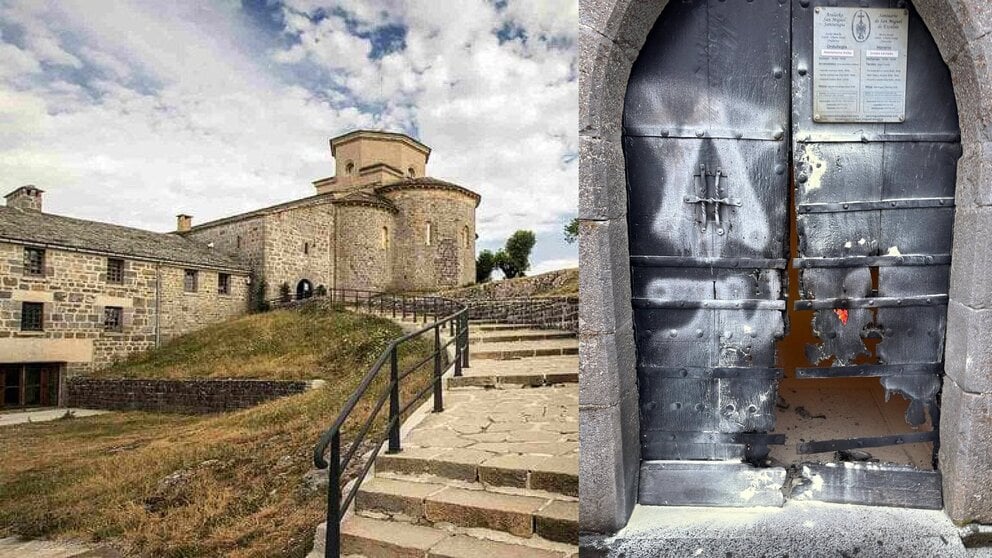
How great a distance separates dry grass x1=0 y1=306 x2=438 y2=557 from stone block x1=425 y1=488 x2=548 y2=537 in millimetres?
1514

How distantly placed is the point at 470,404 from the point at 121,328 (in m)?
21.5

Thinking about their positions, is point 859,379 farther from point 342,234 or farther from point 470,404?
point 342,234

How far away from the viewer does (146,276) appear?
2277cm

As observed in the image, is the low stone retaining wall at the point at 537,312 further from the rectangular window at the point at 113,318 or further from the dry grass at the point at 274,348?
the rectangular window at the point at 113,318

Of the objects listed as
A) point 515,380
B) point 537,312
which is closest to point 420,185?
point 537,312

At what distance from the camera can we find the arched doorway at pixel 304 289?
28.7m

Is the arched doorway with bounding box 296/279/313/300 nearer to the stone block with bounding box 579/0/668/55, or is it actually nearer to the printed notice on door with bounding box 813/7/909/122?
the stone block with bounding box 579/0/668/55

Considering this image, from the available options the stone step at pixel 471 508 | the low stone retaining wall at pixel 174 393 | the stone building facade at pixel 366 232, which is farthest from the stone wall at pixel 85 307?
the stone step at pixel 471 508

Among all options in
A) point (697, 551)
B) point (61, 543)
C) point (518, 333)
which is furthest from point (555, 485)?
point (518, 333)

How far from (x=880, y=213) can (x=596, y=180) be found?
145cm

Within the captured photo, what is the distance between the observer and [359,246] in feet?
98.4

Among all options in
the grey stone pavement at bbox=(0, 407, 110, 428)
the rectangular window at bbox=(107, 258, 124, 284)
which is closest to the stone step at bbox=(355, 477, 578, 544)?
the grey stone pavement at bbox=(0, 407, 110, 428)

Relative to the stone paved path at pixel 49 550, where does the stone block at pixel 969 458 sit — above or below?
above

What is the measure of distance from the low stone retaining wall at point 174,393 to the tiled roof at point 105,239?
5227 mm
